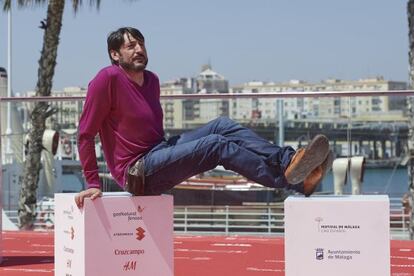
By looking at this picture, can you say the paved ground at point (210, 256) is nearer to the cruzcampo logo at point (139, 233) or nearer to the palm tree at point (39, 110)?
the cruzcampo logo at point (139, 233)

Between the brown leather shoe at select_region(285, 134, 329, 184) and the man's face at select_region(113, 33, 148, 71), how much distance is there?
1.06 meters

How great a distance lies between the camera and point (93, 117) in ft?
16.9

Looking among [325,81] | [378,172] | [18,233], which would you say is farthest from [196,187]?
[325,81]

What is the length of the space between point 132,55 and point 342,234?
157cm

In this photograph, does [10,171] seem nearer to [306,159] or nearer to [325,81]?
[306,159]

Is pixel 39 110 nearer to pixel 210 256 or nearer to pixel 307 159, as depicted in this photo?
pixel 210 256

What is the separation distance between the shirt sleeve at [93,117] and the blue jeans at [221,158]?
0.30m

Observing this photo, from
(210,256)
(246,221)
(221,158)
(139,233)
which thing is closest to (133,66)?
(221,158)

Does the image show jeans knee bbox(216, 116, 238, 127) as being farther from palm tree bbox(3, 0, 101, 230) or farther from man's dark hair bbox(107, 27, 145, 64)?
palm tree bbox(3, 0, 101, 230)

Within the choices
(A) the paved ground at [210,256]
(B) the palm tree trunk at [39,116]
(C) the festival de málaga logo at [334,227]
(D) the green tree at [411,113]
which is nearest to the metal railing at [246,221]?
(D) the green tree at [411,113]

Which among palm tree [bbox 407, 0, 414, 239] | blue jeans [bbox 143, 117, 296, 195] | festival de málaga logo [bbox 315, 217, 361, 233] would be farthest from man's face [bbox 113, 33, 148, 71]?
palm tree [bbox 407, 0, 414, 239]

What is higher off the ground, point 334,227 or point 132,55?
point 132,55

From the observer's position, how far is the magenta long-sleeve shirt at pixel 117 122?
514cm

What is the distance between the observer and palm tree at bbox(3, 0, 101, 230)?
16188 mm
